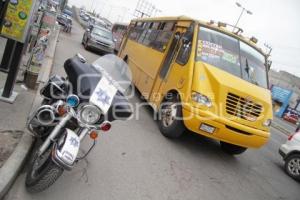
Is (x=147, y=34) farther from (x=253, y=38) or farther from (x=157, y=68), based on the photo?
(x=253, y=38)

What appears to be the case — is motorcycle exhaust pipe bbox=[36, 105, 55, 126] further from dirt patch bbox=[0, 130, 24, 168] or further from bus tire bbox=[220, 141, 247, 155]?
bus tire bbox=[220, 141, 247, 155]

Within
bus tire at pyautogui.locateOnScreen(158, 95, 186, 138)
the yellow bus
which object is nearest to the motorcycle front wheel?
the yellow bus

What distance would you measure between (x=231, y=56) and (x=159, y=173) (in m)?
3.53

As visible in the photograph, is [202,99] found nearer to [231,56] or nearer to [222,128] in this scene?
[222,128]

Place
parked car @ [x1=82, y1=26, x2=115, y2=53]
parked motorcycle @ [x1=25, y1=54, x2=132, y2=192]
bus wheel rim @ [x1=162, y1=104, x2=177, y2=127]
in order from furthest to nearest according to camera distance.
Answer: parked car @ [x1=82, y1=26, x2=115, y2=53] → bus wheel rim @ [x1=162, y1=104, x2=177, y2=127] → parked motorcycle @ [x1=25, y1=54, x2=132, y2=192]

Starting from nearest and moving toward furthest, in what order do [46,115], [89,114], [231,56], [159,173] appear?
[89,114]
[46,115]
[159,173]
[231,56]

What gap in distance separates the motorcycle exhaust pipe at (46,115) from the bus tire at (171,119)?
3.38 meters

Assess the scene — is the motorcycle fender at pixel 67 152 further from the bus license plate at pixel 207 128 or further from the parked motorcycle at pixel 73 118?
the bus license plate at pixel 207 128

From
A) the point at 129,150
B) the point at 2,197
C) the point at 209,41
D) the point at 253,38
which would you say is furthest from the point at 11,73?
the point at 253,38

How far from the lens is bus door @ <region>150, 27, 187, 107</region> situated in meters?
8.82

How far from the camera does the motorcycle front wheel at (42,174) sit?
12.5 ft

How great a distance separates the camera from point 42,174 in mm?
3832

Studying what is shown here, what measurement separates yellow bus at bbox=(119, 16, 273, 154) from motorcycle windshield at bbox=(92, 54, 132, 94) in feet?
6.92

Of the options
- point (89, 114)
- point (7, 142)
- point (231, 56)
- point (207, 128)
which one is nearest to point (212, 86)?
point (207, 128)
